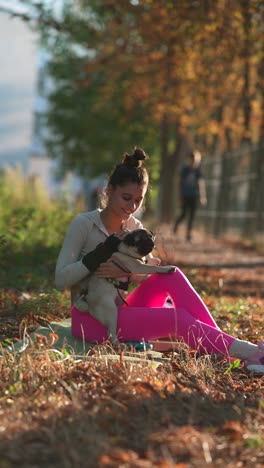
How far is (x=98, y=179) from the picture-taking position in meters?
50.9

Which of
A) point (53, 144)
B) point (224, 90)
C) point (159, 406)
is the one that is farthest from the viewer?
point (53, 144)

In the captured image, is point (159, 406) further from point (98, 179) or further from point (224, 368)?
point (98, 179)

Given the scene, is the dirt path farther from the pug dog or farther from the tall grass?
the tall grass

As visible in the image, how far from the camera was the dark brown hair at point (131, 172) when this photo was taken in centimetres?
604

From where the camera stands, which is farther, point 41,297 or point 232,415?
point 41,297

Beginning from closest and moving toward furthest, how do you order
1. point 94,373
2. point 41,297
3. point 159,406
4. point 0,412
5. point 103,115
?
point 0,412 < point 159,406 < point 94,373 < point 41,297 < point 103,115

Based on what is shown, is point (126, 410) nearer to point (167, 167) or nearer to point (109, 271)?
point (109, 271)

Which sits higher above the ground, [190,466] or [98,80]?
[98,80]

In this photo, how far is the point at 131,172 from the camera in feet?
19.9

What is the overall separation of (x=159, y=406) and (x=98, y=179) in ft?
153

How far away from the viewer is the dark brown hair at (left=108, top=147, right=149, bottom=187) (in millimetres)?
6039

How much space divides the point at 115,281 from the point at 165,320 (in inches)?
15.1

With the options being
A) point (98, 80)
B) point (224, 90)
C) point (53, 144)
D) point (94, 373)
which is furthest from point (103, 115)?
point (94, 373)

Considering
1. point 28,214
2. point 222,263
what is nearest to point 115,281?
point 28,214
